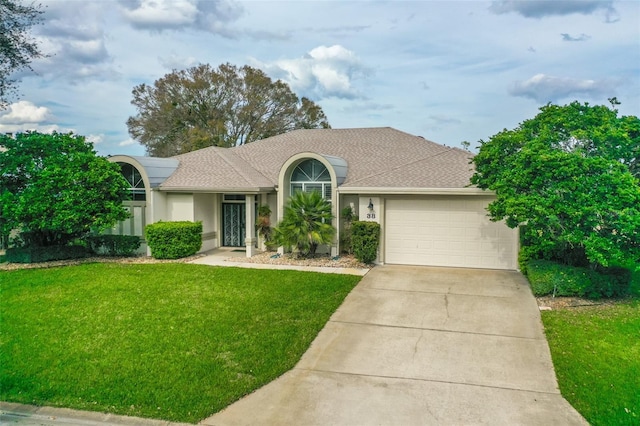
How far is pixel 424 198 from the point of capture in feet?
49.5

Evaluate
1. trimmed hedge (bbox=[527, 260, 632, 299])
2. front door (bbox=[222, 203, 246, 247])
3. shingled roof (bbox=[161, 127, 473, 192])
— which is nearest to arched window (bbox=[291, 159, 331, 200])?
shingled roof (bbox=[161, 127, 473, 192])

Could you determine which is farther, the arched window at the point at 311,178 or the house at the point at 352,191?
the arched window at the point at 311,178

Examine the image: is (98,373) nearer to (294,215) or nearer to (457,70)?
(294,215)

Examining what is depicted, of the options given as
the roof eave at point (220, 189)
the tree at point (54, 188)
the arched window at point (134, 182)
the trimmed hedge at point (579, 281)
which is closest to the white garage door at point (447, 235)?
the trimmed hedge at point (579, 281)

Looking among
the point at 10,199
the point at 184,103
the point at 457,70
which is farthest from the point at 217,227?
the point at 184,103

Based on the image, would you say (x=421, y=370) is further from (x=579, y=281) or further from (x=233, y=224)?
(x=233, y=224)

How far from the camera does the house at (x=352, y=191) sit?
14.7 meters

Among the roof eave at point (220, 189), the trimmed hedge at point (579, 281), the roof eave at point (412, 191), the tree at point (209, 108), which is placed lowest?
the trimmed hedge at point (579, 281)

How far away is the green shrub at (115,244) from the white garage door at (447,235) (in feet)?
30.9

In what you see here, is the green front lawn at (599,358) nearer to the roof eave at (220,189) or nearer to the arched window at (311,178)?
the arched window at (311,178)

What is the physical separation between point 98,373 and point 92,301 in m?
4.31

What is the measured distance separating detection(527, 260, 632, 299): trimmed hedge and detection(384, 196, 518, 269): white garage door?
2.96 meters

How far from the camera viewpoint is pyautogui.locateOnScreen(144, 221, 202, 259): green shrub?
16188 millimetres

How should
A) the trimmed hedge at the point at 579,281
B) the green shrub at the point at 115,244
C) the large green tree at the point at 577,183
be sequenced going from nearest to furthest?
1. the large green tree at the point at 577,183
2. the trimmed hedge at the point at 579,281
3. the green shrub at the point at 115,244
